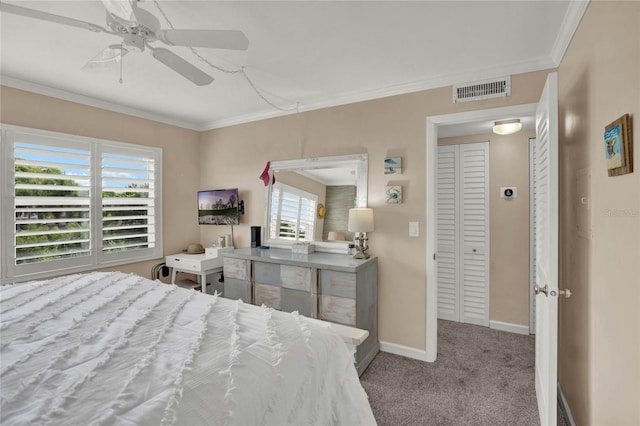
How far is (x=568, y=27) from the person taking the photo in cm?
190

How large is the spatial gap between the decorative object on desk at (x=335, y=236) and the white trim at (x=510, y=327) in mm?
2052

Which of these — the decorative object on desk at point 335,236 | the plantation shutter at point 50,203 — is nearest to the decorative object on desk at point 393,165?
the decorative object on desk at point 335,236

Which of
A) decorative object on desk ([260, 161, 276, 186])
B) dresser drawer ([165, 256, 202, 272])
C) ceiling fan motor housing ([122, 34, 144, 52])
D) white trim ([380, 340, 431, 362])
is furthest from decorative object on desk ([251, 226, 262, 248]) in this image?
ceiling fan motor housing ([122, 34, 144, 52])

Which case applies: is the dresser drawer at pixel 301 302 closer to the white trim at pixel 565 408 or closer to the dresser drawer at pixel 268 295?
the dresser drawer at pixel 268 295

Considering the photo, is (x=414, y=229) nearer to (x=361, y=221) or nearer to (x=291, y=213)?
(x=361, y=221)

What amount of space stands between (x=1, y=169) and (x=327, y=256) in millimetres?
2987

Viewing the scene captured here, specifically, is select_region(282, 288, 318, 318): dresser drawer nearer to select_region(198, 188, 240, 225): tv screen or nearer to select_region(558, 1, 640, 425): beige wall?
select_region(198, 188, 240, 225): tv screen

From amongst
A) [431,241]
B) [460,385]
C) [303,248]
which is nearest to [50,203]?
[303,248]

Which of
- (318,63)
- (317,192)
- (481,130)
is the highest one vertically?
(318,63)

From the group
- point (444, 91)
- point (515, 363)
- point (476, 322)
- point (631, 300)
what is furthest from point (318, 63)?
point (476, 322)

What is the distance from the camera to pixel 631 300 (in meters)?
1.18

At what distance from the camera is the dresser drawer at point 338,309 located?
265cm

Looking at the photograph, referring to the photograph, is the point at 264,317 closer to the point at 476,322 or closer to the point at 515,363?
the point at 515,363

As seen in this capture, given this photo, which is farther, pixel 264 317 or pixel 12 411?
pixel 264 317
